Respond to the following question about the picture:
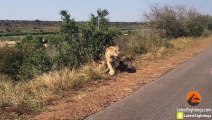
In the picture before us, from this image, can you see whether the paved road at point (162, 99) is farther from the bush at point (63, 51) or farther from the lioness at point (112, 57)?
the bush at point (63, 51)

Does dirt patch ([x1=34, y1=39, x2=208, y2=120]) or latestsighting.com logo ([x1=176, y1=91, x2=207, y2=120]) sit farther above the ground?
latestsighting.com logo ([x1=176, y1=91, x2=207, y2=120])

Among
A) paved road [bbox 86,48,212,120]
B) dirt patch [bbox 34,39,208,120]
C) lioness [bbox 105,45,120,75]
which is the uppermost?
lioness [bbox 105,45,120,75]

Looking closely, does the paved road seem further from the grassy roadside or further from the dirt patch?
the grassy roadside

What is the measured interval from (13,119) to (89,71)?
5.60 m

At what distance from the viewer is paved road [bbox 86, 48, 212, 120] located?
807 centimetres

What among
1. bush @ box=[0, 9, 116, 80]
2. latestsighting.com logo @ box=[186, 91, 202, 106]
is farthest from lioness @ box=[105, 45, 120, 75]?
latestsighting.com logo @ box=[186, 91, 202, 106]

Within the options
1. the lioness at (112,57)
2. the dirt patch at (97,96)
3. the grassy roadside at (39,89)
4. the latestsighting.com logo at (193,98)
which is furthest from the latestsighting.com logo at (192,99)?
the lioness at (112,57)

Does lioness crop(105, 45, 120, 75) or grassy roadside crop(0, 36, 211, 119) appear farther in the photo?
lioness crop(105, 45, 120, 75)

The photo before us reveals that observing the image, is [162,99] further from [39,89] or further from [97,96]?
[39,89]

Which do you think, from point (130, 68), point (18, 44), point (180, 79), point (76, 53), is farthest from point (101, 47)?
point (180, 79)

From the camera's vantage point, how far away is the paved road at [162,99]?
318 inches

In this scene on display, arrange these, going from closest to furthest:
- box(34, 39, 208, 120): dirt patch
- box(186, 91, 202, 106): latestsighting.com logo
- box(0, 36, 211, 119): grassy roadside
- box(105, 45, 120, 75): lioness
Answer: box(34, 39, 208, 120): dirt patch, box(0, 36, 211, 119): grassy roadside, box(186, 91, 202, 106): latestsighting.com logo, box(105, 45, 120, 75): lioness

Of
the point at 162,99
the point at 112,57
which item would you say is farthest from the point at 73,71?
the point at 162,99

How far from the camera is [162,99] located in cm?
957
